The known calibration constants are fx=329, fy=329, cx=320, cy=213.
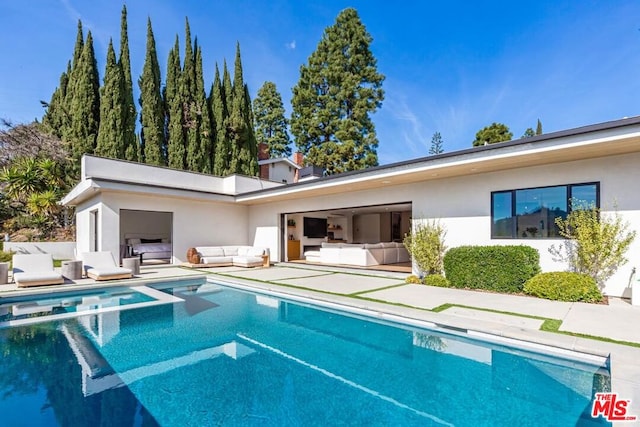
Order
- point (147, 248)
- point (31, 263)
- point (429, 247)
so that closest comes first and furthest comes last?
point (31, 263) → point (429, 247) → point (147, 248)

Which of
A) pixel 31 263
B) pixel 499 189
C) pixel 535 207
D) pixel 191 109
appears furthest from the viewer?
pixel 191 109

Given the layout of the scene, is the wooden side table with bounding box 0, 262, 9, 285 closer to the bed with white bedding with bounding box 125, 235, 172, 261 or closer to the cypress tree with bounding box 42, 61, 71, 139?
the bed with white bedding with bounding box 125, 235, 172, 261

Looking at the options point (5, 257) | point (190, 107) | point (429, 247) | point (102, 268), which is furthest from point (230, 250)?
point (190, 107)

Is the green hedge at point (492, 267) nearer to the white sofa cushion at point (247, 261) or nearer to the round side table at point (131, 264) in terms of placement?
the white sofa cushion at point (247, 261)

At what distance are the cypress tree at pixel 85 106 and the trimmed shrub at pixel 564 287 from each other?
78.7 ft

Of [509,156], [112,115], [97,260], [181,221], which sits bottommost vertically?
[97,260]

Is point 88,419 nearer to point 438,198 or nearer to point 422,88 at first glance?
point 438,198

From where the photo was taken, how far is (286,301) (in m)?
7.84

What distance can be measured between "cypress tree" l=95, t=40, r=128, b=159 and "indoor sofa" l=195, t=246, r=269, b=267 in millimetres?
11622

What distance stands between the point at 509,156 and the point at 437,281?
367 cm

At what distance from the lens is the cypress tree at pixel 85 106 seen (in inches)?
818

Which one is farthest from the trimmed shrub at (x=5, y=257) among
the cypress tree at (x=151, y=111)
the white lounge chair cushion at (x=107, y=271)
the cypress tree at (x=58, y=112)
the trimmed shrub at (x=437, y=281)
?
the trimmed shrub at (x=437, y=281)

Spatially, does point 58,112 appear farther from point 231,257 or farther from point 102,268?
point 102,268

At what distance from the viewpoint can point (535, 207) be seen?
8.42 m
